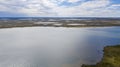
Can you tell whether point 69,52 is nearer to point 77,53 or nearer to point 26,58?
point 77,53

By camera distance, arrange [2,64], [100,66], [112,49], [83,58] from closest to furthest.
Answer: [100,66] → [2,64] → [83,58] → [112,49]

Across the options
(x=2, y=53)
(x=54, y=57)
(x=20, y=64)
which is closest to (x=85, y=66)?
(x=54, y=57)

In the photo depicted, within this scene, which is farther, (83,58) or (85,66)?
(83,58)

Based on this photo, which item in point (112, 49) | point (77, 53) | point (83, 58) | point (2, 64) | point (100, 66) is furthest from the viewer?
point (112, 49)

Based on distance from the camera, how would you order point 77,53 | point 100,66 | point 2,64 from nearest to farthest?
point 100,66 → point 2,64 → point 77,53

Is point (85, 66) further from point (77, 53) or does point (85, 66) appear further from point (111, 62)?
point (77, 53)

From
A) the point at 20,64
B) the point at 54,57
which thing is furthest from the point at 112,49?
the point at 20,64

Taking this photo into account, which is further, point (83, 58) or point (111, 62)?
point (83, 58)

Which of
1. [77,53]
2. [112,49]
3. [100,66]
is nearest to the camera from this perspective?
[100,66]
